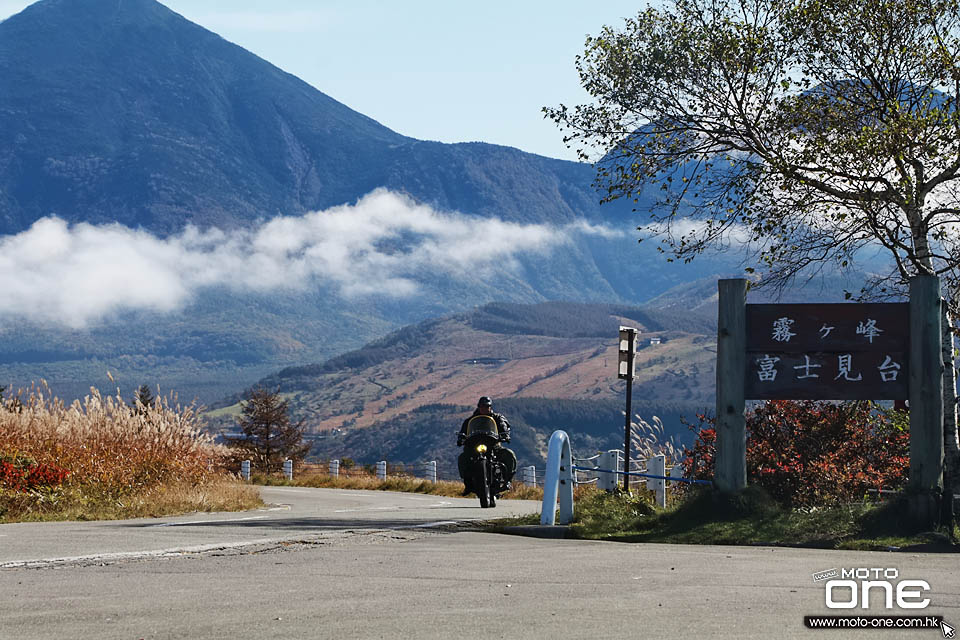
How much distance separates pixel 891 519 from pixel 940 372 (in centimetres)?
174

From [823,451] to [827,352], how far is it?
9.34ft

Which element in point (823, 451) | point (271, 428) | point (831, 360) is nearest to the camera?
point (831, 360)

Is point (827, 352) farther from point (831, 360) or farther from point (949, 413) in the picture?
point (949, 413)

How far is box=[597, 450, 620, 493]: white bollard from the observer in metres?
17.7

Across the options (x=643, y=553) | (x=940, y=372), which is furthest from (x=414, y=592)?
(x=940, y=372)

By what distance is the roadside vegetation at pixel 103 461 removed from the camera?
18.2 meters

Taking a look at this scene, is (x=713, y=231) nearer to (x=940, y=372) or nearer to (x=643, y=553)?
(x=940, y=372)

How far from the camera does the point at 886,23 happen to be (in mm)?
15688

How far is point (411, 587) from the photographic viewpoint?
343 inches

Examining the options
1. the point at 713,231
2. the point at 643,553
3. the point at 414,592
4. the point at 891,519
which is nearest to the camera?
the point at 414,592

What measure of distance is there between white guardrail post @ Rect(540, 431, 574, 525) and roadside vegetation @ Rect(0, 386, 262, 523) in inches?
264

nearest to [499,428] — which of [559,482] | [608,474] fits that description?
[608,474]

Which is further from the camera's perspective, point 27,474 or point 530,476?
point 530,476

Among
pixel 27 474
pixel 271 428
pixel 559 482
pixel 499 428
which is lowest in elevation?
pixel 27 474
